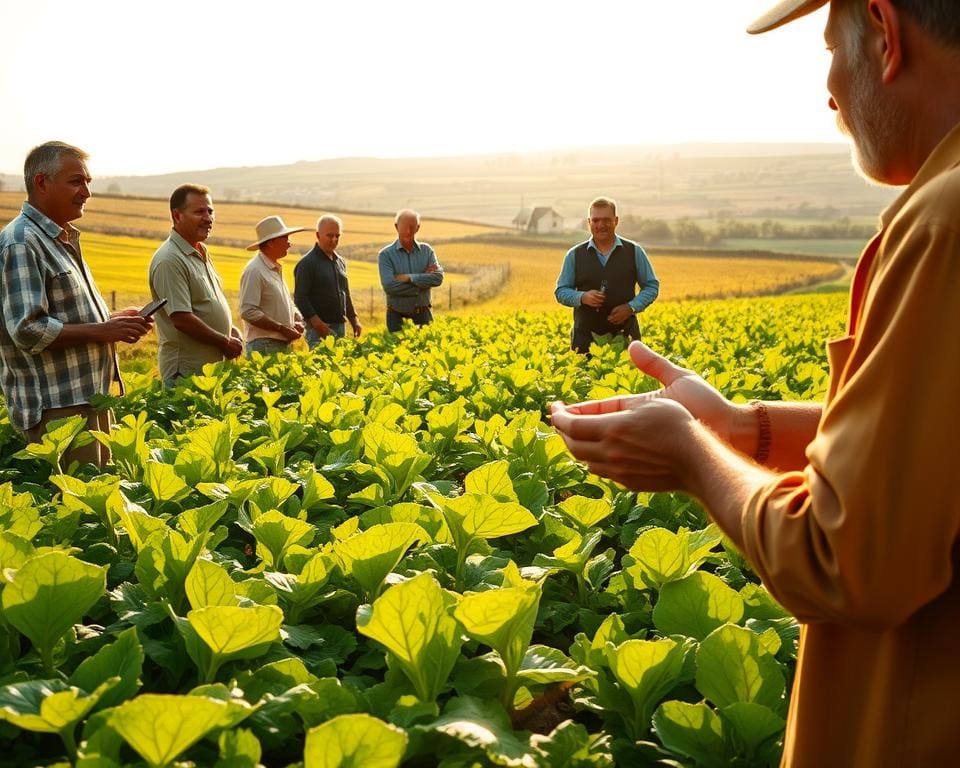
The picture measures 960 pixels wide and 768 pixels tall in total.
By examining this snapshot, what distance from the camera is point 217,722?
139 cm

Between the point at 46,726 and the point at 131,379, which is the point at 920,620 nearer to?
the point at 46,726

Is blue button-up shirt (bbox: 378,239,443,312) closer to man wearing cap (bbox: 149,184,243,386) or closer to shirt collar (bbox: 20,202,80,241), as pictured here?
man wearing cap (bbox: 149,184,243,386)

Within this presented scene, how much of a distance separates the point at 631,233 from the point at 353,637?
93753mm

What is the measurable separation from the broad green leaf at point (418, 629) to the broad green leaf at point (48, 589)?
1.77 ft

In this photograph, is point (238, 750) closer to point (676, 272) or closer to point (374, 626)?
point (374, 626)

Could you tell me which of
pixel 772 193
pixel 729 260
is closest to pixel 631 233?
pixel 729 260

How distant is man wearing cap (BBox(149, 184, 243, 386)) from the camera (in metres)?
6.31

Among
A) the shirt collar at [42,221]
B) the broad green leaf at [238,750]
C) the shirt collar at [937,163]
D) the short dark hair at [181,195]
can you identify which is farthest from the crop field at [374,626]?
the short dark hair at [181,195]

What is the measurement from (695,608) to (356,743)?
98cm

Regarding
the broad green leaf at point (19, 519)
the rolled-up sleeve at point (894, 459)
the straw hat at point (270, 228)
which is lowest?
the broad green leaf at point (19, 519)

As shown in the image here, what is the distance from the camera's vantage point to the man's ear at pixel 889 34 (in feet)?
3.94

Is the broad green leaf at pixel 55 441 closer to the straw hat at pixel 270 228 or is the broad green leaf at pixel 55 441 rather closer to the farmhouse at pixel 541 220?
the straw hat at pixel 270 228

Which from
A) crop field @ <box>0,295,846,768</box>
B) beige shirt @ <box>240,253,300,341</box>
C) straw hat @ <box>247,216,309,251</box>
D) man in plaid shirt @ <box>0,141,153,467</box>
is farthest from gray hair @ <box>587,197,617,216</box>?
crop field @ <box>0,295,846,768</box>

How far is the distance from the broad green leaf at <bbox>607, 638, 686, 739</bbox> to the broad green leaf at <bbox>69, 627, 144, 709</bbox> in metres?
0.92
